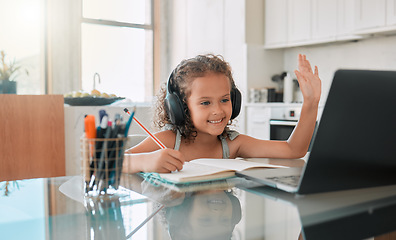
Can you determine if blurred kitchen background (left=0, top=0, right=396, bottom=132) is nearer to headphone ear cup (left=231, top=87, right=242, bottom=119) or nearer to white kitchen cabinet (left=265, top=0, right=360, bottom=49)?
white kitchen cabinet (left=265, top=0, right=360, bottom=49)

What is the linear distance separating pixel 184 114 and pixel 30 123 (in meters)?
1.62

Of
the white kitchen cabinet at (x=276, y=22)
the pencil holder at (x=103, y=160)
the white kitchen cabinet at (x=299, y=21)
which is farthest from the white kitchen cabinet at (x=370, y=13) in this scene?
the pencil holder at (x=103, y=160)

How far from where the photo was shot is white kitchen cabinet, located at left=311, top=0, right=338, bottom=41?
11.7ft

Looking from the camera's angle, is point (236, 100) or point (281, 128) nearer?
point (236, 100)

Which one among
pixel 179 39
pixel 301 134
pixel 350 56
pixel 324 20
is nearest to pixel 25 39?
pixel 179 39

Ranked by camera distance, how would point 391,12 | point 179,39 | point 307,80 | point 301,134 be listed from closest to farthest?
point 307,80 < point 301,134 < point 391,12 < point 179,39

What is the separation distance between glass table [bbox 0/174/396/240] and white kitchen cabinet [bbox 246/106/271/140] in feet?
10.0

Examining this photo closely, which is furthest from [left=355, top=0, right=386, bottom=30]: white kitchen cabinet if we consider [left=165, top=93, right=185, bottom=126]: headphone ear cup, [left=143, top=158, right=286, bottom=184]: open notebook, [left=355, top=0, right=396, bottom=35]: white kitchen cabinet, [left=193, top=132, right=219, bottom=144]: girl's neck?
[left=143, top=158, right=286, bottom=184]: open notebook

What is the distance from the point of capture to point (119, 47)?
4.75 m

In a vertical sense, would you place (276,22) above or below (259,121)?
above

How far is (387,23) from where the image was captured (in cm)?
313

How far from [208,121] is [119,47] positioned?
362 cm

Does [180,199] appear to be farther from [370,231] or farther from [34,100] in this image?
[34,100]

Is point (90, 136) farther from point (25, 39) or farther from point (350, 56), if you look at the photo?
point (25, 39)
